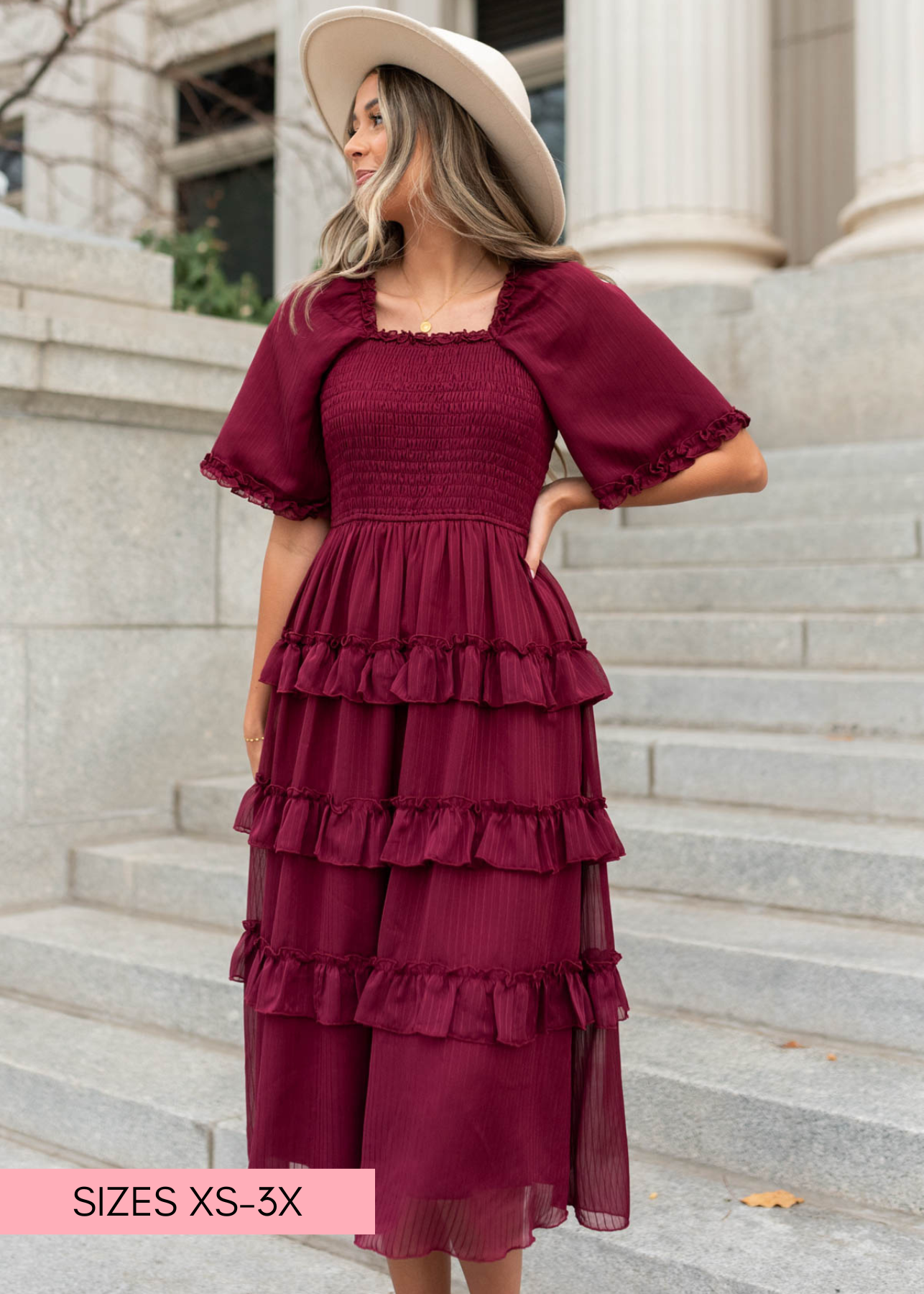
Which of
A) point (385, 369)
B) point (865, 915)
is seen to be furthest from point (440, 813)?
point (865, 915)

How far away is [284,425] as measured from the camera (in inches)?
94.0

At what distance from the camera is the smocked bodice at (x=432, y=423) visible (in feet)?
7.23

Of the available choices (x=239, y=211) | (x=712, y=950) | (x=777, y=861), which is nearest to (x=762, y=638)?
(x=777, y=861)

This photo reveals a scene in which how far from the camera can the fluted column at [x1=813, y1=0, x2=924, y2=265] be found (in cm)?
635

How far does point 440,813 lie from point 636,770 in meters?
2.31

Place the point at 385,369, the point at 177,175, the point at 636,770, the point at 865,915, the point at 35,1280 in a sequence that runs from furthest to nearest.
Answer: the point at 177,175
the point at 636,770
the point at 865,915
the point at 35,1280
the point at 385,369

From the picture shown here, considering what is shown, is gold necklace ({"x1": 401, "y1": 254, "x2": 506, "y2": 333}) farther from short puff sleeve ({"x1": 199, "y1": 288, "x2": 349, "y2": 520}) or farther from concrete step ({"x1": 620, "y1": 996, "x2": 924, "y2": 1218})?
concrete step ({"x1": 620, "y1": 996, "x2": 924, "y2": 1218})

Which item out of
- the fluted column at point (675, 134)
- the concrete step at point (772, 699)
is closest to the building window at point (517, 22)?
the fluted column at point (675, 134)

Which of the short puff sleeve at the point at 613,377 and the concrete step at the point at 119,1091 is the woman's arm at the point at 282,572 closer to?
the short puff sleeve at the point at 613,377

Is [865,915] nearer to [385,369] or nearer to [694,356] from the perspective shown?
[385,369]

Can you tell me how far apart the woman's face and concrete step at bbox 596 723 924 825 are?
230 centimetres

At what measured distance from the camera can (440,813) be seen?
6.87 feet

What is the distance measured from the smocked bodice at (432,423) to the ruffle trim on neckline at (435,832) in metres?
0.49

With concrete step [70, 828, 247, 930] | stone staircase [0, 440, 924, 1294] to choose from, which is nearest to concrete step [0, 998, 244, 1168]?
stone staircase [0, 440, 924, 1294]
